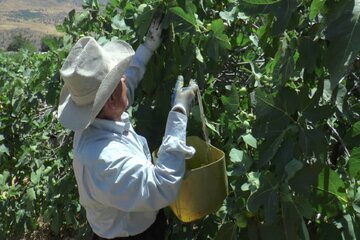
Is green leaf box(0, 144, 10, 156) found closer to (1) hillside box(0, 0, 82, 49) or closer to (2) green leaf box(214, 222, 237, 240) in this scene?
(2) green leaf box(214, 222, 237, 240)

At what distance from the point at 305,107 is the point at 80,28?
1.56 m

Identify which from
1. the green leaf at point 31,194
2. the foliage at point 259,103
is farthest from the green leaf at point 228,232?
the green leaf at point 31,194

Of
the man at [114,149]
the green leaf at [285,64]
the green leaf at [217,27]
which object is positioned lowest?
the man at [114,149]

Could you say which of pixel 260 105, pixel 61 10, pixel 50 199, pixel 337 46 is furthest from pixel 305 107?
pixel 61 10

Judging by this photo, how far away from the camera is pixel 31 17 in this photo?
4245 inches

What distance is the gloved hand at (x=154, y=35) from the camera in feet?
6.88

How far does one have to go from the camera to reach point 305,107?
59.9 inches

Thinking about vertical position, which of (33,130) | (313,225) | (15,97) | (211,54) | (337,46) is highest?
(337,46)

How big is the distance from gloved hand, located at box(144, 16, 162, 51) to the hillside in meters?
68.5

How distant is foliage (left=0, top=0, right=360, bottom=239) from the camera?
145 centimetres

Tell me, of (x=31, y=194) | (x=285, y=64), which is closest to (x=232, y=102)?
(x=285, y=64)

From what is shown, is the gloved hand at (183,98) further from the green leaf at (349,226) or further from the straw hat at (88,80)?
the green leaf at (349,226)

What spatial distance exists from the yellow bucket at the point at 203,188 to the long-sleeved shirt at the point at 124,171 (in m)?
0.09

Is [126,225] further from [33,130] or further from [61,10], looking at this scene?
[61,10]
